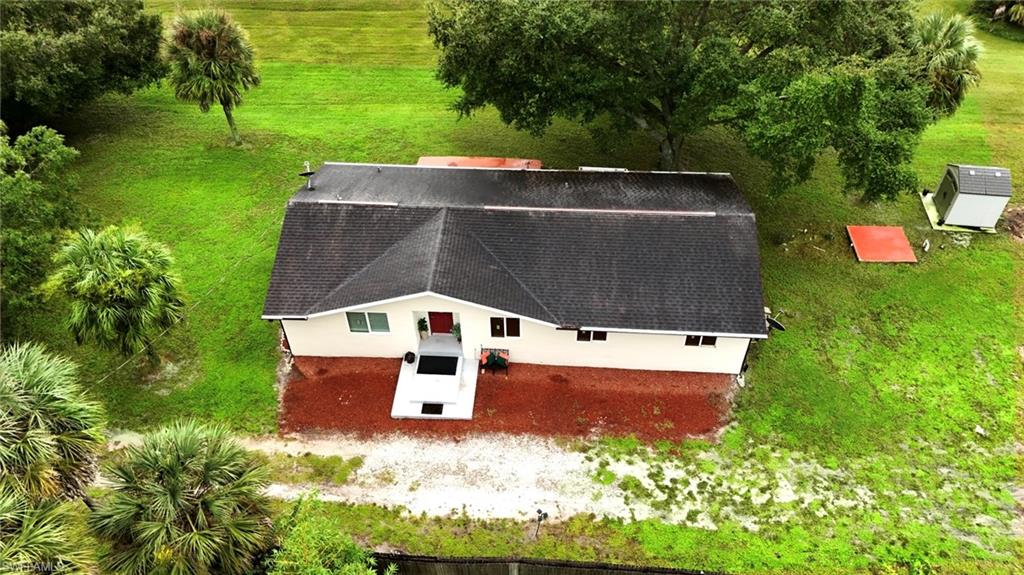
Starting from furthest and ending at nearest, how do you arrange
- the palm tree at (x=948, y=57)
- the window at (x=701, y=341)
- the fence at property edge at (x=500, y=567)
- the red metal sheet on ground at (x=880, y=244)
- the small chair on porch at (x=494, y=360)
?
the palm tree at (x=948, y=57)
the red metal sheet on ground at (x=880, y=244)
the small chair on porch at (x=494, y=360)
the window at (x=701, y=341)
the fence at property edge at (x=500, y=567)

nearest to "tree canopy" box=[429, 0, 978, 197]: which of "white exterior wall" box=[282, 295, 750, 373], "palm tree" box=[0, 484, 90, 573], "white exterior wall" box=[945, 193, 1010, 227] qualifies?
"white exterior wall" box=[945, 193, 1010, 227]

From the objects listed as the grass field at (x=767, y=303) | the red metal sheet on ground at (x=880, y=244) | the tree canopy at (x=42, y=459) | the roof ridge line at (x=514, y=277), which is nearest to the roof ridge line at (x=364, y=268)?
the roof ridge line at (x=514, y=277)

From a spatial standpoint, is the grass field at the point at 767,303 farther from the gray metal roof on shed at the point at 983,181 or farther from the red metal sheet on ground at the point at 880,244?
the gray metal roof on shed at the point at 983,181

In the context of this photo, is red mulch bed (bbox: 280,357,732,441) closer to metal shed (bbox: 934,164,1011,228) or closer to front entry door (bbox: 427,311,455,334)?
front entry door (bbox: 427,311,455,334)

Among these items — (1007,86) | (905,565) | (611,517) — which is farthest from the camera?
(1007,86)

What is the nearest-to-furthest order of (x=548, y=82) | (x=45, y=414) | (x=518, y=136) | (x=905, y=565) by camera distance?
(x=45, y=414), (x=905, y=565), (x=548, y=82), (x=518, y=136)

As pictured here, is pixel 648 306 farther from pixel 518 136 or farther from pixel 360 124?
pixel 360 124

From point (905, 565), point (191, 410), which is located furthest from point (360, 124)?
point (905, 565)
